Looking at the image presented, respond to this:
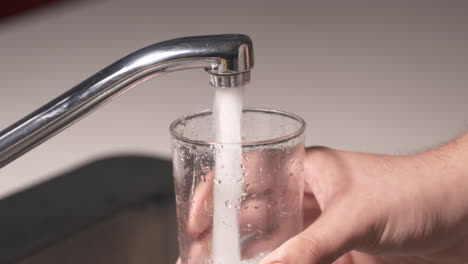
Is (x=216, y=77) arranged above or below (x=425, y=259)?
above

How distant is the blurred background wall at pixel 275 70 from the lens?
3.10 ft

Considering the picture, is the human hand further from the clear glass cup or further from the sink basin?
the sink basin

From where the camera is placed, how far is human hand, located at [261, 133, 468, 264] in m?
0.54

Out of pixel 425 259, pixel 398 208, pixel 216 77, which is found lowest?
pixel 425 259

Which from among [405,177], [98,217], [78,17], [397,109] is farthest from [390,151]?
[78,17]

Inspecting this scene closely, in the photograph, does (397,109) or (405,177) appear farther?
(397,109)

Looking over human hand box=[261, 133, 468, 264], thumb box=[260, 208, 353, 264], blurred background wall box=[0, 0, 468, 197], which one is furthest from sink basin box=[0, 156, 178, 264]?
thumb box=[260, 208, 353, 264]

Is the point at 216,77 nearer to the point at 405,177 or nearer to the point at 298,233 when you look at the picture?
the point at 298,233

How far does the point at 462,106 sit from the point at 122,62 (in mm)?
696

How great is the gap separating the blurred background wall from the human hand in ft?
0.72

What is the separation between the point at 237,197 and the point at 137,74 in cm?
11

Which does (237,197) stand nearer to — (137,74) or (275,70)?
(137,74)

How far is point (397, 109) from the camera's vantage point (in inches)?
40.5

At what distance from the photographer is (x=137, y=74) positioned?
1.51 feet
